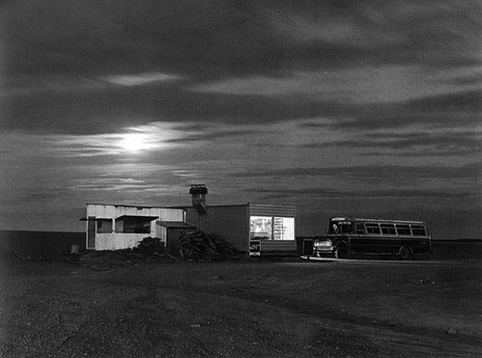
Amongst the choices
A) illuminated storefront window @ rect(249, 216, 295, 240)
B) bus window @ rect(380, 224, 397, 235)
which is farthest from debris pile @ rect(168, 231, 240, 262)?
bus window @ rect(380, 224, 397, 235)

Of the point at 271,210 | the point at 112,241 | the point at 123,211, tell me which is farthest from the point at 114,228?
the point at 271,210

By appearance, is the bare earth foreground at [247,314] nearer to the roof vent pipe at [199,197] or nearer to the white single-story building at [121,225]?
the white single-story building at [121,225]

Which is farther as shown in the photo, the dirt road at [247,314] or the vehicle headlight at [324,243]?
the vehicle headlight at [324,243]

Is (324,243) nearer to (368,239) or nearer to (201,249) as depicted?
(368,239)

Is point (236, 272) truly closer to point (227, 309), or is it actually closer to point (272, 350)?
point (227, 309)

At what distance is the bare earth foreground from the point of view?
1312 cm

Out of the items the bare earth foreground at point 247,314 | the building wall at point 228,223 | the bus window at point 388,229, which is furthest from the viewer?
the building wall at point 228,223

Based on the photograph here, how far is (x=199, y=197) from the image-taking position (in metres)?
45.0

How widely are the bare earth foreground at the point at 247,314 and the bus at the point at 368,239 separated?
29.8 feet

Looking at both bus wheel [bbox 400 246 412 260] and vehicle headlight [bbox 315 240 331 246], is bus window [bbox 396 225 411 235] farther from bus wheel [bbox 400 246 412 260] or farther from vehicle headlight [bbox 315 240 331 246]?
vehicle headlight [bbox 315 240 331 246]

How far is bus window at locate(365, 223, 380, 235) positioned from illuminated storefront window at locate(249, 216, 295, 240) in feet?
24.0

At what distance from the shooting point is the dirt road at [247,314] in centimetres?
1312

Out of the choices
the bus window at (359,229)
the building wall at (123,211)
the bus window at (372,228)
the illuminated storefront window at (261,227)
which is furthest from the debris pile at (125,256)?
the bus window at (372,228)

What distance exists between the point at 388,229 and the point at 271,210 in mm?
7944
